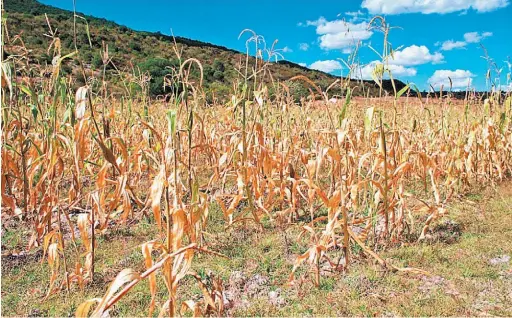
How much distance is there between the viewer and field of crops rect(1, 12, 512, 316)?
5.59 feet

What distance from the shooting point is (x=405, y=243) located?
270 cm

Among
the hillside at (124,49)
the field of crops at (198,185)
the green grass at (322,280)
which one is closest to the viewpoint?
the field of crops at (198,185)

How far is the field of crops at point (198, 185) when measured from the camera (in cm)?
→ 171

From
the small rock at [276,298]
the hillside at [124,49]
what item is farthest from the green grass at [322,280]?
the hillside at [124,49]

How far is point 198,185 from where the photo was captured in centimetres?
181

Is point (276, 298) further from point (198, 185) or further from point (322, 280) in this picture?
point (198, 185)

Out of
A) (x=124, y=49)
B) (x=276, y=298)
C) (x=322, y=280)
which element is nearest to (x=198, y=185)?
(x=276, y=298)

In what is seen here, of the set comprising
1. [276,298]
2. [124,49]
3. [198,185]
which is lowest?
[276,298]

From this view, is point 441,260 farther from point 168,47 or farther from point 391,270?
point 168,47

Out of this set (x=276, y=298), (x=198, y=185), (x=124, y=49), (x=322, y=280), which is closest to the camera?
(x=198, y=185)

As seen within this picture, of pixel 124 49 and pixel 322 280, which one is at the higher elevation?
pixel 124 49

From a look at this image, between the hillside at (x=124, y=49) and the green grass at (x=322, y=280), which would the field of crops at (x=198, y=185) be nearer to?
the green grass at (x=322, y=280)

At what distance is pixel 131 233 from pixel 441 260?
210 centimetres

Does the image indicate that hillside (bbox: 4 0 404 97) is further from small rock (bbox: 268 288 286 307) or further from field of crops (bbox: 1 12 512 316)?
small rock (bbox: 268 288 286 307)
